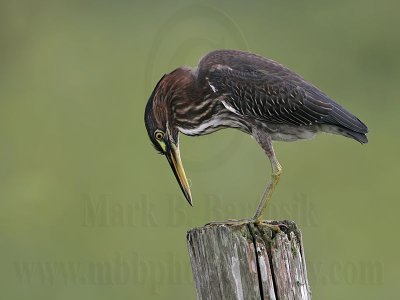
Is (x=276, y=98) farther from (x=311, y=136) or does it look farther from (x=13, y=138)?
(x=13, y=138)

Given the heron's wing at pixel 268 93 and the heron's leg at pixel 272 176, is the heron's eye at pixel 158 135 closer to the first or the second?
the heron's wing at pixel 268 93

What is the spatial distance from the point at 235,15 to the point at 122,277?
681cm

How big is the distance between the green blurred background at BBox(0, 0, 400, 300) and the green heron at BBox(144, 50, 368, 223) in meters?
3.13

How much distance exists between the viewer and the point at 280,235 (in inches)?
249

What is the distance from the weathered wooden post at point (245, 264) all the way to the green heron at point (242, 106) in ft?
5.52

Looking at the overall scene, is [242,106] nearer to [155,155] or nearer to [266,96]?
[266,96]

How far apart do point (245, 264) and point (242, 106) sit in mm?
2113

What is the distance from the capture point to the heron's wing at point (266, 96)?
8086 mm

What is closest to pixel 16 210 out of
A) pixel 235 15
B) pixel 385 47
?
pixel 235 15

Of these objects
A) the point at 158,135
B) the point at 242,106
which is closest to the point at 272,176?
the point at 242,106

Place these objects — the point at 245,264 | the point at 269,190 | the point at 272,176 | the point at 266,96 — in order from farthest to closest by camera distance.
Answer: the point at 266,96 < the point at 272,176 < the point at 269,190 < the point at 245,264

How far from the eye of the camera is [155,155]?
13.8 metres

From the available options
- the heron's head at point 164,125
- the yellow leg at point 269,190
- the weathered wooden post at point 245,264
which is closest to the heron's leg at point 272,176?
the yellow leg at point 269,190

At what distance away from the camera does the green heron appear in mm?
8078
